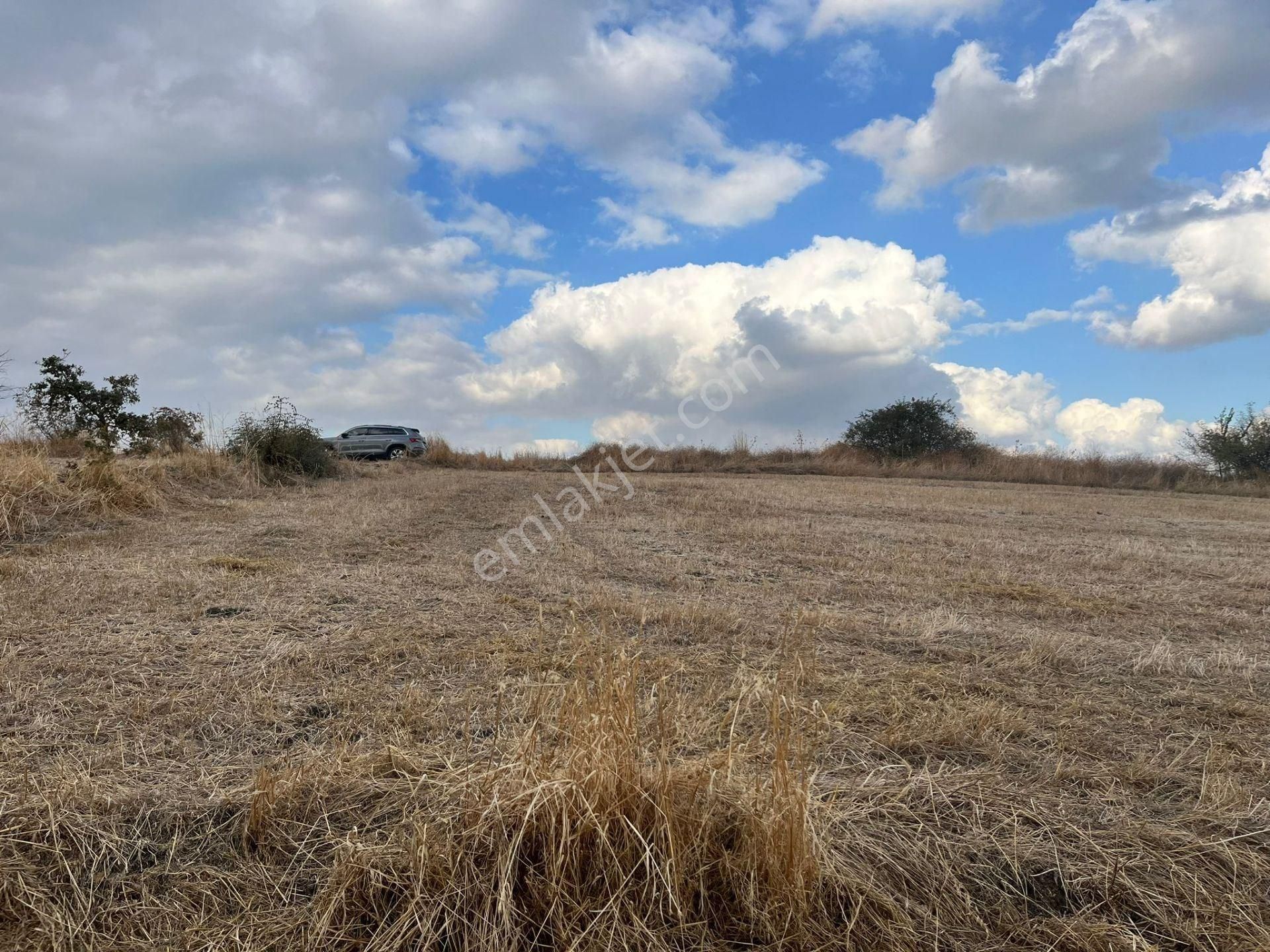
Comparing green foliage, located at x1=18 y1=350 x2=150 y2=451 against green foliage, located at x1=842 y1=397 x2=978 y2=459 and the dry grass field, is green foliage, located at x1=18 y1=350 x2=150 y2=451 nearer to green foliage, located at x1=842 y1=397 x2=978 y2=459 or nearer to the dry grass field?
the dry grass field

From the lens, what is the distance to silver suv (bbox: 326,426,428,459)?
2703cm

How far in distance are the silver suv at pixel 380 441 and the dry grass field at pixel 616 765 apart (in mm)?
21118

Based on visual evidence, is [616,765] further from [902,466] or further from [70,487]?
[902,466]

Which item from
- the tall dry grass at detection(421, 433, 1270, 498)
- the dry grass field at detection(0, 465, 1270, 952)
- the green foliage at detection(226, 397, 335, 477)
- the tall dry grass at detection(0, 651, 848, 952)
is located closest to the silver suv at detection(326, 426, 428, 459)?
the tall dry grass at detection(421, 433, 1270, 498)

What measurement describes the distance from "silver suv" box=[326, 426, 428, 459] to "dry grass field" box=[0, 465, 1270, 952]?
831 inches

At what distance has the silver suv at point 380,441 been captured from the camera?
88.7ft

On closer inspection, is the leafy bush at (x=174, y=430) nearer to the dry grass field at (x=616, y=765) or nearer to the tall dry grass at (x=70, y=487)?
the tall dry grass at (x=70, y=487)

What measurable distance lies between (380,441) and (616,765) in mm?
27598

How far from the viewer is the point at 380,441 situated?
2817 cm

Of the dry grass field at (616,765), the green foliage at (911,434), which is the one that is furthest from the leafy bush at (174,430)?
the green foliage at (911,434)

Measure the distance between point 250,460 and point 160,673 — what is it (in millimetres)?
10873

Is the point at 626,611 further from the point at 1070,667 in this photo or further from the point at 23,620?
the point at 23,620

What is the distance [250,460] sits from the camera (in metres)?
13.7

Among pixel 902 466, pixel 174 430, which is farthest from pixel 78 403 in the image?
pixel 902 466
